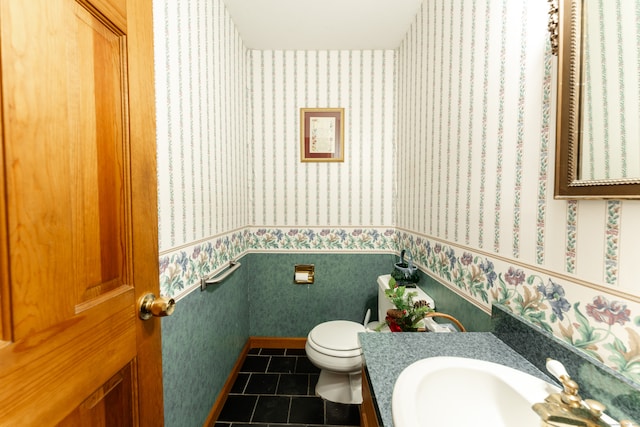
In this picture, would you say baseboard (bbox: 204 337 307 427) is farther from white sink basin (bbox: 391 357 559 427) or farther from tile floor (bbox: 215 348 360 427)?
white sink basin (bbox: 391 357 559 427)

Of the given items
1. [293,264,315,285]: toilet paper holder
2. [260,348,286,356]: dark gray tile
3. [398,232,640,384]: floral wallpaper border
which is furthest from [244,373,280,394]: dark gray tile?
[398,232,640,384]: floral wallpaper border

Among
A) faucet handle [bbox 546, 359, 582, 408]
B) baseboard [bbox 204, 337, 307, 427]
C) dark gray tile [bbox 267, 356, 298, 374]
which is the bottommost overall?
dark gray tile [bbox 267, 356, 298, 374]

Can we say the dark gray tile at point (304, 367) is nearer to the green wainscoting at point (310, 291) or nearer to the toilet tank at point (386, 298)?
the green wainscoting at point (310, 291)

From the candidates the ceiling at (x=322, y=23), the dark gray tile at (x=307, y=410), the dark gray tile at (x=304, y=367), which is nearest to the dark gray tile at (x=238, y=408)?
the dark gray tile at (x=307, y=410)

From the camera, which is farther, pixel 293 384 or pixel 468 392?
pixel 293 384

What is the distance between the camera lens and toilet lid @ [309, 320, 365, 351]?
5.20 feet

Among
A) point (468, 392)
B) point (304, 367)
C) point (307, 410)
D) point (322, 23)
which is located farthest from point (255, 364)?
point (322, 23)

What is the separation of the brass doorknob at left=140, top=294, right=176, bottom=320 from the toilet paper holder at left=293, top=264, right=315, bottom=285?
1.59 metres

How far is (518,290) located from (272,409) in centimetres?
154

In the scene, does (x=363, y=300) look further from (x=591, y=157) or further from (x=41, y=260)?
(x=41, y=260)

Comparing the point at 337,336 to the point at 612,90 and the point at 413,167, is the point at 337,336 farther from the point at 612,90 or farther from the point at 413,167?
the point at 612,90

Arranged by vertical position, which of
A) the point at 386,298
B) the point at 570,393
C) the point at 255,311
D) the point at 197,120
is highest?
the point at 197,120

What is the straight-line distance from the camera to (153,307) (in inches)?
27.9

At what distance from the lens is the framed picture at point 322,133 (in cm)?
223
